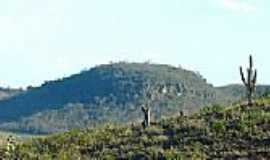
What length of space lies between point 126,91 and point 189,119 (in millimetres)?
114040

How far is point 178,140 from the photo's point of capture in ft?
195

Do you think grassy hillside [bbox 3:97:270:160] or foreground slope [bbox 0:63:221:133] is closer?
grassy hillside [bbox 3:97:270:160]

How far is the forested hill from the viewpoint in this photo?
159625 mm

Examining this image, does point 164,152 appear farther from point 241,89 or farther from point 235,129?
point 241,89

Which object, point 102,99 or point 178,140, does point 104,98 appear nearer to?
point 102,99

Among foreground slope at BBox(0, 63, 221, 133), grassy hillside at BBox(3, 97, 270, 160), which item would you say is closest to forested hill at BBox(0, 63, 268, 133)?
foreground slope at BBox(0, 63, 221, 133)

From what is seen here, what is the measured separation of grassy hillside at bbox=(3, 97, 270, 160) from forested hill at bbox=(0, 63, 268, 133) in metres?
84.6

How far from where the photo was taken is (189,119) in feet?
213

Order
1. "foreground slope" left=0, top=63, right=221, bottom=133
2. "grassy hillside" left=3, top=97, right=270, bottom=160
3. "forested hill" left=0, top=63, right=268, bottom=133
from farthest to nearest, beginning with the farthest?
"foreground slope" left=0, top=63, right=221, bottom=133
"forested hill" left=0, top=63, right=268, bottom=133
"grassy hillside" left=3, top=97, right=270, bottom=160

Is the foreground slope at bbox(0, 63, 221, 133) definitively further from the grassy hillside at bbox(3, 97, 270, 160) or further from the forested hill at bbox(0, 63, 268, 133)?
the grassy hillside at bbox(3, 97, 270, 160)

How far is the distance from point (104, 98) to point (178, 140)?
118777 mm

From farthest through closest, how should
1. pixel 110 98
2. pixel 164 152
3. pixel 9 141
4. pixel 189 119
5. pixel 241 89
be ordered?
pixel 110 98 < pixel 241 89 < pixel 189 119 < pixel 9 141 < pixel 164 152

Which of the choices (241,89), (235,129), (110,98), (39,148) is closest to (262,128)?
(235,129)

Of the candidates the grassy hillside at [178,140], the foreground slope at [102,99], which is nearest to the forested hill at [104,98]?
the foreground slope at [102,99]
